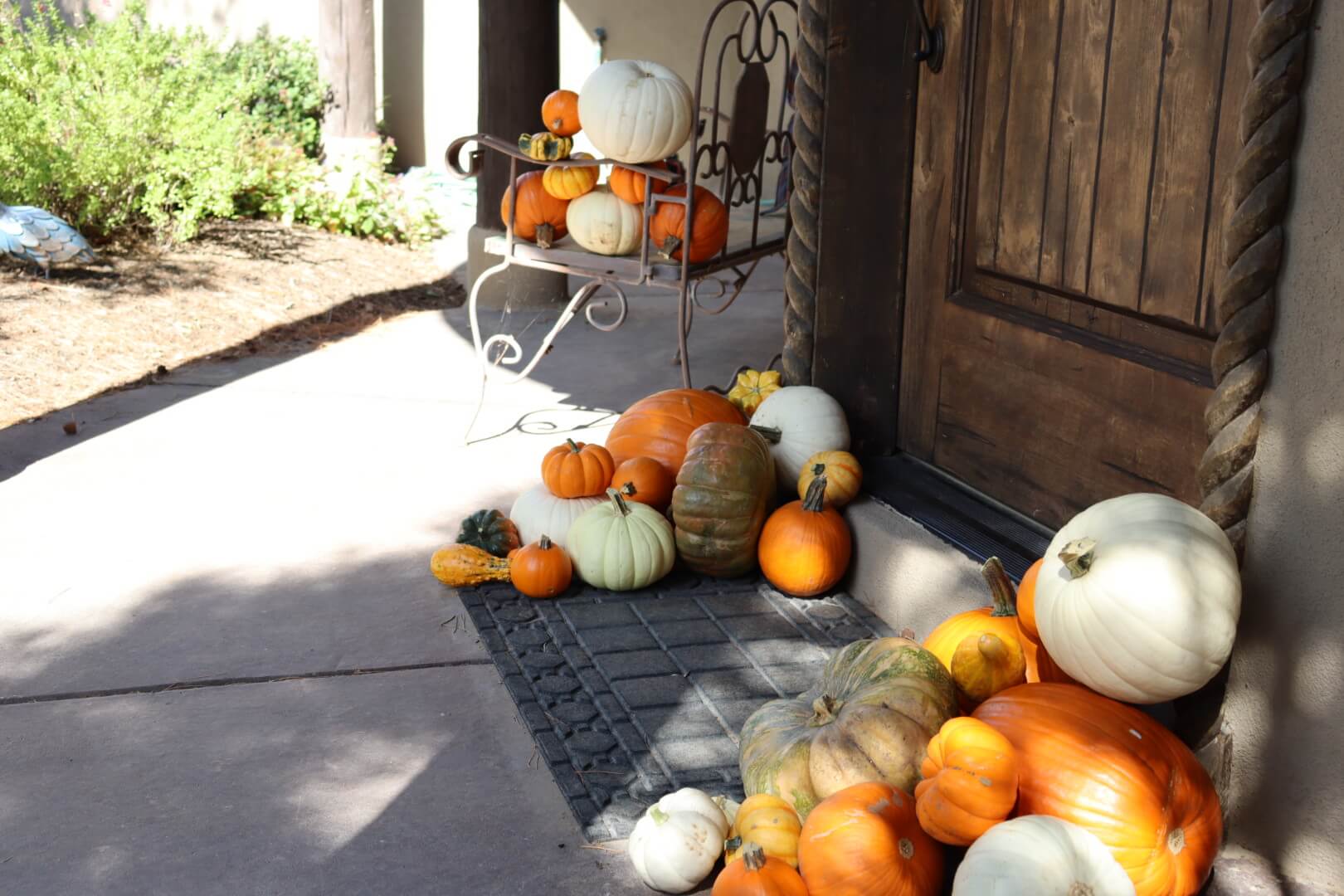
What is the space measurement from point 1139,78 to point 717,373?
332 cm

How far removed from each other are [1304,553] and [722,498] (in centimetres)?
167

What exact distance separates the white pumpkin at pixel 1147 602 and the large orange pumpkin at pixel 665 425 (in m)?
1.82

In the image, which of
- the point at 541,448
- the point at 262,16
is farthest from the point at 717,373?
the point at 262,16

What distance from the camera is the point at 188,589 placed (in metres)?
3.67

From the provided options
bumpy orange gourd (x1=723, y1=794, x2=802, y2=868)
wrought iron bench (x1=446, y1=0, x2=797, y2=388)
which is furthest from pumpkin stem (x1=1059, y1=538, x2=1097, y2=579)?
wrought iron bench (x1=446, y1=0, x2=797, y2=388)

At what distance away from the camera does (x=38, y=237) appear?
6512mm

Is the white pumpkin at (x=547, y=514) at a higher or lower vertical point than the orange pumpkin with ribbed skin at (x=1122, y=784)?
lower

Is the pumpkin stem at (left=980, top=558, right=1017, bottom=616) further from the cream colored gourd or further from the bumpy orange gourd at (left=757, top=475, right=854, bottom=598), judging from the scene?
the cream colored gourd

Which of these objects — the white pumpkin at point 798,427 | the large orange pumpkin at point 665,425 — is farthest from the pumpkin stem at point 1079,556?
the large orange pumpkin at point 665,425

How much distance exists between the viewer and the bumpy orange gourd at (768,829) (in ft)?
7.57

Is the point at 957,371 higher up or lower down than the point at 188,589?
higher up

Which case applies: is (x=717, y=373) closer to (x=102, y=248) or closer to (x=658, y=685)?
(x=658, y=685)

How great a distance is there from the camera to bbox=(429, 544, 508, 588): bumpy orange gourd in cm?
367

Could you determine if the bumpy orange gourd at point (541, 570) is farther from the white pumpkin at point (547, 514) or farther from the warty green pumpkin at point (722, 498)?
the warty green pumpkin at point (722, 498)
